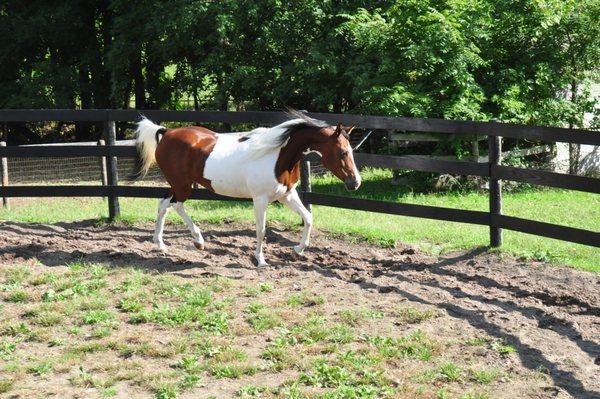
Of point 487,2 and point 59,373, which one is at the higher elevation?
point 487,2

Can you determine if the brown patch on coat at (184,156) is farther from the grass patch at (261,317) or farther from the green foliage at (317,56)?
the green foliage at (317,56)

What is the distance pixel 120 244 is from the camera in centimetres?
948

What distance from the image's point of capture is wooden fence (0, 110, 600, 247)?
7.91 m

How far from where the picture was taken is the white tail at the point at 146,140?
30.6ft

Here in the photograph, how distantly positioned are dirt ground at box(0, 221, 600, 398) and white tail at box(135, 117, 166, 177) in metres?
0.94

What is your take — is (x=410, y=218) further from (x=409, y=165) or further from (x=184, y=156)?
(x=184, y=156)

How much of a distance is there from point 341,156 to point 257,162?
2.84 ft

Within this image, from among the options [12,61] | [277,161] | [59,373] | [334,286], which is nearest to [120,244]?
[277,161]

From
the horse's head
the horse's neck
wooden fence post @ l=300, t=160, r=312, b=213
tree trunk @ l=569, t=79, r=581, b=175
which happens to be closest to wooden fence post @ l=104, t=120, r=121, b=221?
wooden fence post @ l=300, t=160, r=312, b=213

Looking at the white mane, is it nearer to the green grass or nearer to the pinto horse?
the pinto horse

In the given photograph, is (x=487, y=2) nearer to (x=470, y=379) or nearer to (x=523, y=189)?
(x=523, y=189)

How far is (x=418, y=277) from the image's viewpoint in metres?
8.05

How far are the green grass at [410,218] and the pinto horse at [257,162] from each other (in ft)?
4.26

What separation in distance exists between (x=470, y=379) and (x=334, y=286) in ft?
7.62
